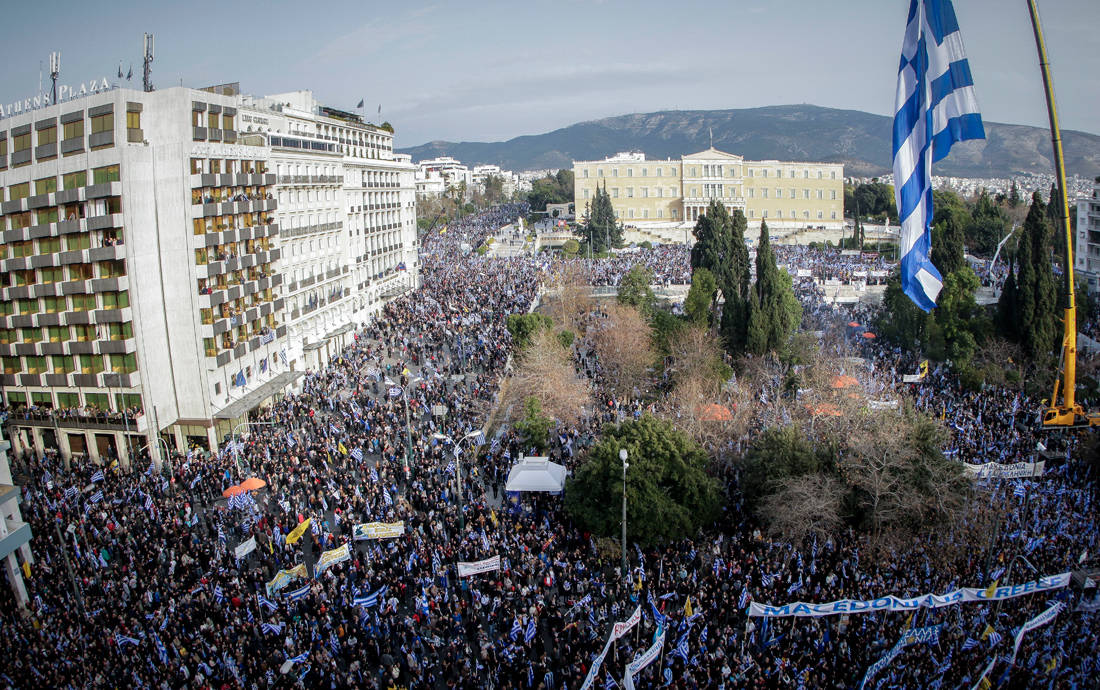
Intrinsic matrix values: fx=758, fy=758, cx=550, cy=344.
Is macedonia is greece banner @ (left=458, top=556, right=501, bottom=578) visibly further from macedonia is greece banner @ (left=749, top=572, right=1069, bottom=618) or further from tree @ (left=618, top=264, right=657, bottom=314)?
tree @ (left=618, top=264, right=657, bottom=314)

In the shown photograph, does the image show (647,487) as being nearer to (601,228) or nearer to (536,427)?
(536,427)

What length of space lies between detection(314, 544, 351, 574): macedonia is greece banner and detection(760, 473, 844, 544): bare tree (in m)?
→ 11.7

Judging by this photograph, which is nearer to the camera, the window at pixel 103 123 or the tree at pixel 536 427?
the tree at pixel 536 427

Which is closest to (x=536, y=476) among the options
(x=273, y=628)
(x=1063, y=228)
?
(x=273, y=628)

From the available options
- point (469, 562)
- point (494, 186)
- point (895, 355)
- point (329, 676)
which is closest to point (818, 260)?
point (895, 355)

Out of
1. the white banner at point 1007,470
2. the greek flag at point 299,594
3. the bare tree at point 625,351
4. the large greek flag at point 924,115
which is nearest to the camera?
the large greek flag at point 924,115

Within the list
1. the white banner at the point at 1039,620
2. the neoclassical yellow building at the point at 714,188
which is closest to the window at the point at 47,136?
the white banner at the point at 1039,620

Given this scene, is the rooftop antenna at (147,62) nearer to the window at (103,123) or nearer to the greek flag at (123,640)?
the window at (103,123)

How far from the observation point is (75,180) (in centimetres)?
3034

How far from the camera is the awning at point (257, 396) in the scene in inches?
1276

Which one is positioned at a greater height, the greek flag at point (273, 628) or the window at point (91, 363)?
the window at point (91, 363)

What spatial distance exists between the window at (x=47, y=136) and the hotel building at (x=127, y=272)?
70 millimetres

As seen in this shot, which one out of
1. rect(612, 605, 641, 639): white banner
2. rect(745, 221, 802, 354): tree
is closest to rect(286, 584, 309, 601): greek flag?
rect(612, 605, 641, 639): white banner

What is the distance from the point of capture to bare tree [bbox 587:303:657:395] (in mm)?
37003
